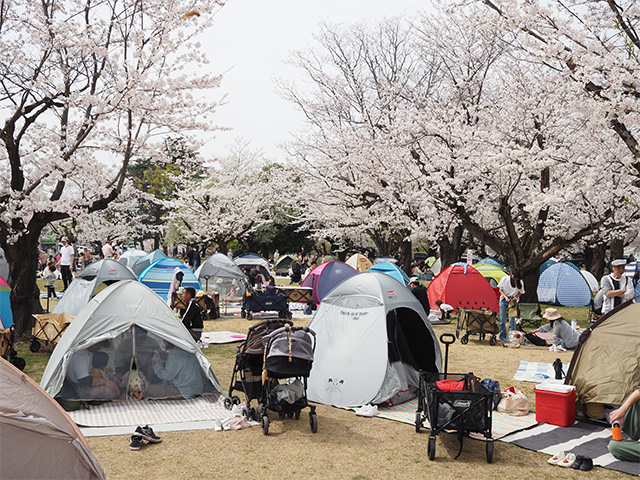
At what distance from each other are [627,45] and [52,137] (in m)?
10.9

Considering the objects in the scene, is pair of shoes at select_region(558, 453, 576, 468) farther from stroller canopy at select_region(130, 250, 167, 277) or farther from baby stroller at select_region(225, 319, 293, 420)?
stroller canopy at select_region(130, 250, 167, 277)

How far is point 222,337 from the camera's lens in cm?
1252

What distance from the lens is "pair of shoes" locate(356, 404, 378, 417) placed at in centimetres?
711

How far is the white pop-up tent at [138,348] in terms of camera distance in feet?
24.3

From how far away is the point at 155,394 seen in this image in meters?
7.57

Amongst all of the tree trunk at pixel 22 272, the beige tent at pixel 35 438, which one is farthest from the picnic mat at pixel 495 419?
the tree trunk at pixel 22 272

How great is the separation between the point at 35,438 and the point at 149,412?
3.04m

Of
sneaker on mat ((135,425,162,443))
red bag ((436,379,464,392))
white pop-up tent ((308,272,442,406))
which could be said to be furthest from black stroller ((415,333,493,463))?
sneaker on mat ((135,425,162,443))

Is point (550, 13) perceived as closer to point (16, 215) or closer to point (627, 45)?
point (627, 45)

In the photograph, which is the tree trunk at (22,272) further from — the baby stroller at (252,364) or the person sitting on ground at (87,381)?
the baby stroller at (252,364)

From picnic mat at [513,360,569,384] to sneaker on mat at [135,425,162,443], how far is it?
5.64 m

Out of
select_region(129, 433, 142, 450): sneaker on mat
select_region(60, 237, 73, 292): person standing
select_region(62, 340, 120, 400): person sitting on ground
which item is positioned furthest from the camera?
select_region(60, 237, 73, 292): person standing

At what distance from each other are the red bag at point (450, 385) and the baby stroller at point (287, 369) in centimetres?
143

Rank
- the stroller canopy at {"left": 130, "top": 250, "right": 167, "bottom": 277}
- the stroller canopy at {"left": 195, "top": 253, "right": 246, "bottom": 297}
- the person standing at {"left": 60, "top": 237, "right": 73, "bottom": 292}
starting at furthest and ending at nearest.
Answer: the stroller canopy at {"left": 130, "top": 250, "right": 167, "bottom": 277} → the person standing at {"left": 60, "top": 237, "right": 73, "bottom": 292} → the stroller canopy at {"left": 195, "top": 253, "right": 246, "bottom": 297}
